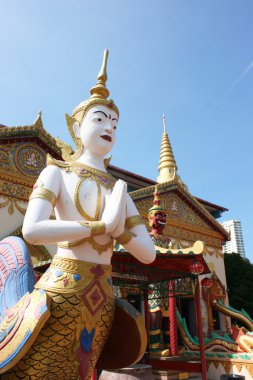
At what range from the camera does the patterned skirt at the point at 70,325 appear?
228 centimetres

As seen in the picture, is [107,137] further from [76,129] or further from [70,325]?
[70,325]

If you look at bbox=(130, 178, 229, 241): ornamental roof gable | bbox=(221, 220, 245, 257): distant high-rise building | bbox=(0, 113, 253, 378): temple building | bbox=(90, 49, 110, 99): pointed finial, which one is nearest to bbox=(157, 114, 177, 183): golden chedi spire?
bbox=(0, 113, 253, 378): temple building

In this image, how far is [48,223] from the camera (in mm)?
2416

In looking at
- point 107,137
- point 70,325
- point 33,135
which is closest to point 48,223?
point 70,325

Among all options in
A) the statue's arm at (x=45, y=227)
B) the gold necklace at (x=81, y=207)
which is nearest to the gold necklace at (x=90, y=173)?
the gold necklace at (x=81, y=207)

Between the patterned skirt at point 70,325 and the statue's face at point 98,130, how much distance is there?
103 cm

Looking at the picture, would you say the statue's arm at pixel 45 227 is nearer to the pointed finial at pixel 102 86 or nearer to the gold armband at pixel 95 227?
the gold armband at pixel 95 227

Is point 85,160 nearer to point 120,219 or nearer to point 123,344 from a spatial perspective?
point 120,219

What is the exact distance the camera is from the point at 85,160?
10.0ft

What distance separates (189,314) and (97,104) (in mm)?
12845

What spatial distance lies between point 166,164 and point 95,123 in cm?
1391

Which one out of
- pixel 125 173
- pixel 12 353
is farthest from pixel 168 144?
pixel 12 353

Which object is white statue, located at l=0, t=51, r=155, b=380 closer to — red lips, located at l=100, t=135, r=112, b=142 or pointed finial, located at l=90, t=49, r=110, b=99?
red lips, located at l=100, t=135, r=112, b=142

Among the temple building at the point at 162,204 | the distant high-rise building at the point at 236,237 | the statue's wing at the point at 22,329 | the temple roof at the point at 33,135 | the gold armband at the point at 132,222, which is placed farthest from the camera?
the distant high-rise building at the point at 236,237
